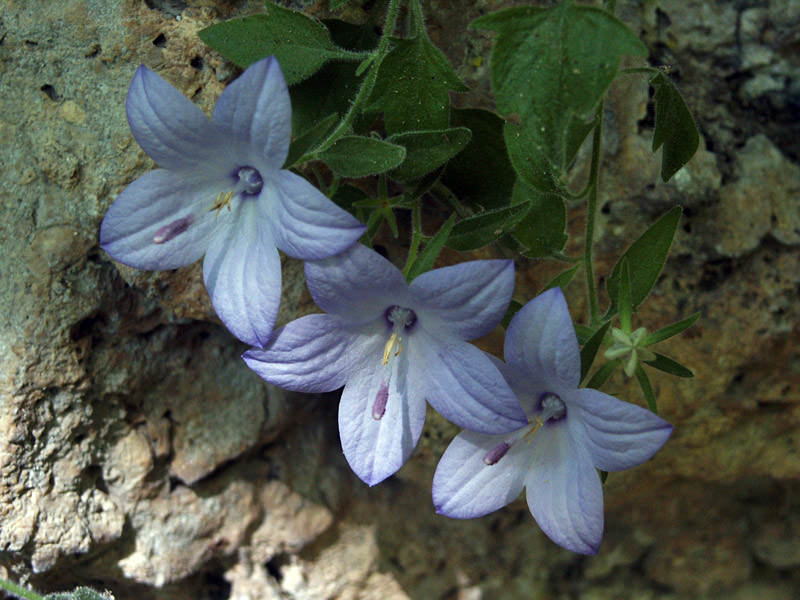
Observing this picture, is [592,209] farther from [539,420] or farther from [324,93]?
[324,93]

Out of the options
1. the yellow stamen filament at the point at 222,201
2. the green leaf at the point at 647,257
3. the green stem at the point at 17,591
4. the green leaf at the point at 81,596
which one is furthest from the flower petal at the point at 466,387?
the green stem at the point at 17,591

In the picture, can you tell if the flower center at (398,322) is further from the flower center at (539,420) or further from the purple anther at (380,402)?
the flower center at (539,420)

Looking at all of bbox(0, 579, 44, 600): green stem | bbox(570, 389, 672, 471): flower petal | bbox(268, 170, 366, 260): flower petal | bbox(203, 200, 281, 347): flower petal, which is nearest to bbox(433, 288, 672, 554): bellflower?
bbox(570, 389, 672, 471): flower petal

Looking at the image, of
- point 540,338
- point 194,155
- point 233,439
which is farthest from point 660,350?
point 194,155

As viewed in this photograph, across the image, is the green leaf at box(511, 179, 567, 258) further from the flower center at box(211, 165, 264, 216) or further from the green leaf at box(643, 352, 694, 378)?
the flower center at box(211, 165, 264, 216)

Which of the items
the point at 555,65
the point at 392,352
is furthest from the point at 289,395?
the point at 555,65
